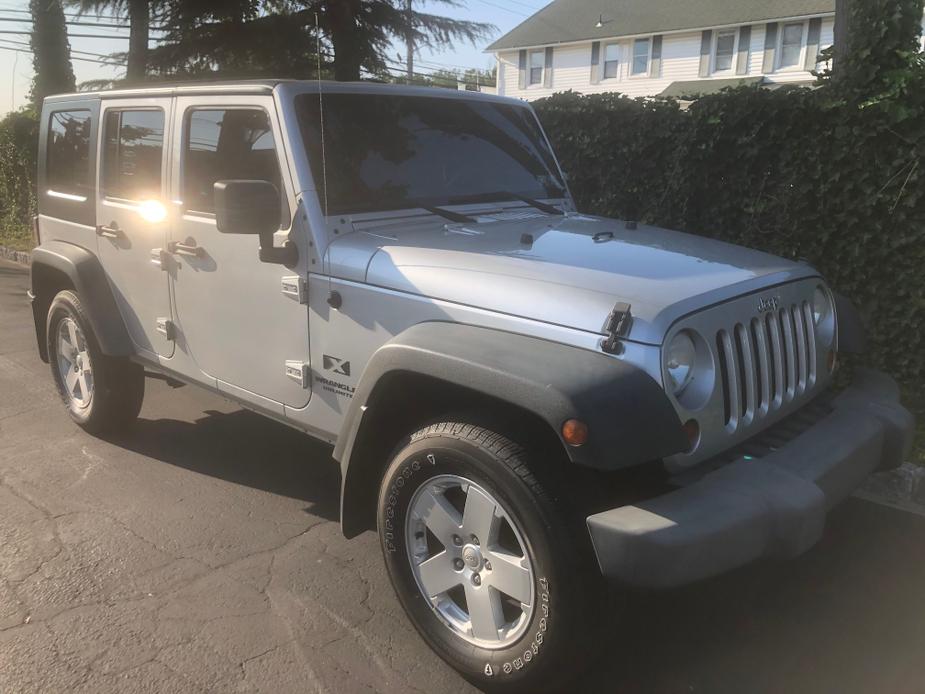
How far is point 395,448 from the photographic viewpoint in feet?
9.46

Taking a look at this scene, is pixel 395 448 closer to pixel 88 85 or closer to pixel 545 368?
pixel 545 368

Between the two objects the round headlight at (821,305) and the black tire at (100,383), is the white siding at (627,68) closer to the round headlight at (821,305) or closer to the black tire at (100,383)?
the black tire at (100,383)

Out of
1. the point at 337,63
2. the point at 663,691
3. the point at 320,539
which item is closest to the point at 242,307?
the point at 320,539

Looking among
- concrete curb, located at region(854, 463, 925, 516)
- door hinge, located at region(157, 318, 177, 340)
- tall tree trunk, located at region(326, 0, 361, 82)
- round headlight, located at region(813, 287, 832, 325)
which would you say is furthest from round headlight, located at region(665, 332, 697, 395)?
tall tree trunk, located at region(326, 0, 361, 82)

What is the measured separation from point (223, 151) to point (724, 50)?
29323 millimetres

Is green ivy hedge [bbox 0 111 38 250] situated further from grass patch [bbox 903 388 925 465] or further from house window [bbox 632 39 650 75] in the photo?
house window [bbox 632 39 650 75]

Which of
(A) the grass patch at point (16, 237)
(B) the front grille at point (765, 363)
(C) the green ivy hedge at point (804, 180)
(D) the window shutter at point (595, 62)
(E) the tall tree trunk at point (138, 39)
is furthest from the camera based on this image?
(D) the window shutter at point (595, 62)

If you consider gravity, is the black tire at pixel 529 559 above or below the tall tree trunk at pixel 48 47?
below

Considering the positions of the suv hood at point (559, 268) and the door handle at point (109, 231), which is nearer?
the suv hood at point (559, 268)

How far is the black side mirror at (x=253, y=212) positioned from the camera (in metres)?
3.04

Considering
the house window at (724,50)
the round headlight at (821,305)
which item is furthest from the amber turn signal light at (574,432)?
the house window at (724,50)

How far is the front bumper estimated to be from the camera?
7.02 feet

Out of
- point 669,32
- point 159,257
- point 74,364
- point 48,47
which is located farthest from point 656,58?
point 159,257

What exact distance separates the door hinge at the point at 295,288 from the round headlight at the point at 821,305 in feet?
6.79
